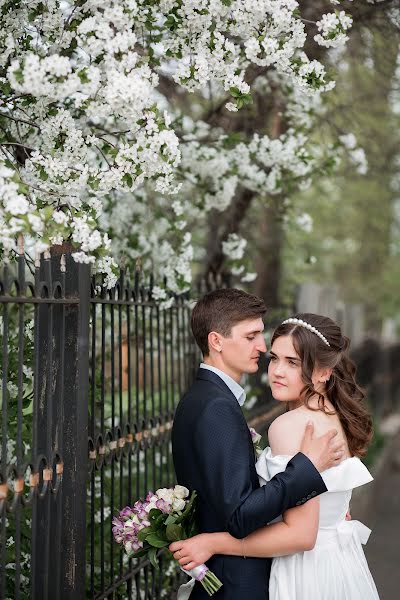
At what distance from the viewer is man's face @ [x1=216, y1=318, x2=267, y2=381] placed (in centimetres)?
366

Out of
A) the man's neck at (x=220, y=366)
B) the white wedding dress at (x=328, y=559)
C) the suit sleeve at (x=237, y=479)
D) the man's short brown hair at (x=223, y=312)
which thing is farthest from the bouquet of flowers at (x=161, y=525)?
the man's short brown hair at (x=223, y=312)

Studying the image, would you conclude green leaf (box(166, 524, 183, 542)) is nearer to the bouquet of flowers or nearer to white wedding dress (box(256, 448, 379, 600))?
the bouquet of flowers

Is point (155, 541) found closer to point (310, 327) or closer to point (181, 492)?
point (181, 492)

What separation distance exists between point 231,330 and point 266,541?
0.80m

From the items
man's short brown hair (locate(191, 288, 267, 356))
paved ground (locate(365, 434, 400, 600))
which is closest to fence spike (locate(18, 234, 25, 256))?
man's short brown hair (locate(191, 288, 267, 356))

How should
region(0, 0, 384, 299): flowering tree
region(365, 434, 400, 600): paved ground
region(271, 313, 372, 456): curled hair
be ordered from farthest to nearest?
region(365, 434, 400, 600): paved ground
region(271, 313, 372, 456): curled hair
region(0, 0, 384, 299): flowering tree

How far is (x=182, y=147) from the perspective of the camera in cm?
656

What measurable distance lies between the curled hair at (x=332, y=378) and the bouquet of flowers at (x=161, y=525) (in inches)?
25.1

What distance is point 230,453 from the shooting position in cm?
334

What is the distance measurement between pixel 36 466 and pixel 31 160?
1.28 metres

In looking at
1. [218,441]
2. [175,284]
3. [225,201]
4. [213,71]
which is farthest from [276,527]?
[225,201]

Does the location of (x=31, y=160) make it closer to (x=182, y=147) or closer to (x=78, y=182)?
(x=78, y=182)

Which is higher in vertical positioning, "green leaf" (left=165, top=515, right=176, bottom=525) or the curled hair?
the curled hair

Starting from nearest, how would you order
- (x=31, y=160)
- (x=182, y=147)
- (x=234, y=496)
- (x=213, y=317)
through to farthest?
1. (x=234, y=496)
2. (x=213, y=317)
3. (x=31, y=160)
4. (x=182, y=147)
